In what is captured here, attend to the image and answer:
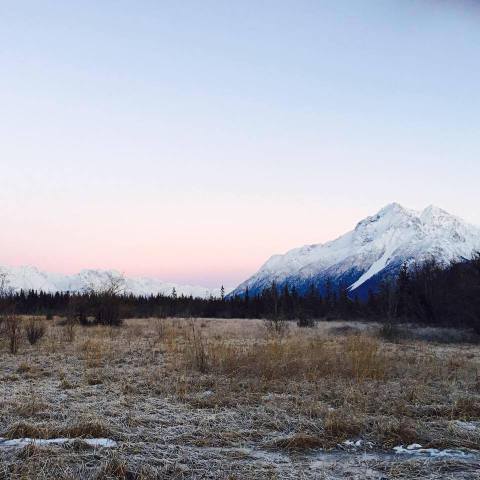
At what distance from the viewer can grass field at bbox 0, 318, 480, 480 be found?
4.91 meters

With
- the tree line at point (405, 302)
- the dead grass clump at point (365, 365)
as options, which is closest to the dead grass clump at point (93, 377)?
the dead grass clump at point (365, 365)

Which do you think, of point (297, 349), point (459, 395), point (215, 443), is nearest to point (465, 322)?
point (297, 349)

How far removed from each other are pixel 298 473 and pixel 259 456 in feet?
2.05

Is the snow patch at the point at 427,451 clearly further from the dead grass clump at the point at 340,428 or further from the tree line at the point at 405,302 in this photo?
the tree line at the point at 405,302

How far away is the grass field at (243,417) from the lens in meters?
4.91

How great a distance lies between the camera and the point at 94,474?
4.55 m

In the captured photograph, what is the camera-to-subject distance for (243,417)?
6.86m

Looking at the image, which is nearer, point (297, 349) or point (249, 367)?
point (249, 367)

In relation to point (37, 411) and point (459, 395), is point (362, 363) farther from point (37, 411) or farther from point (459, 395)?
point (37, 411)

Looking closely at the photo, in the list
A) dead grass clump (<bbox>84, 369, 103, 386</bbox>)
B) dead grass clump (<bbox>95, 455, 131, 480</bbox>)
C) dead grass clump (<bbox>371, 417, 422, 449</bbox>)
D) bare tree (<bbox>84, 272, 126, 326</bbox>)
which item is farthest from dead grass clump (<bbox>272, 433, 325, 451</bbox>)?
bare tree (<bbox>84, 272, 126, 326</bbox>)

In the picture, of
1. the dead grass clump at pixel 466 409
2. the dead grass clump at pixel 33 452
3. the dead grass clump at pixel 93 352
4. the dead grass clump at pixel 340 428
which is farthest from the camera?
the dead grass clump at pixel 93 352

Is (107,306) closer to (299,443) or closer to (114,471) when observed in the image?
(299,443)

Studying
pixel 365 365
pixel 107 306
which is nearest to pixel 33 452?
pixel 365 365

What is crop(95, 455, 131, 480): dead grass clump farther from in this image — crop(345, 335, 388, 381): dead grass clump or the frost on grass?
crop(345, 335, 388, 381): dead grass clump
